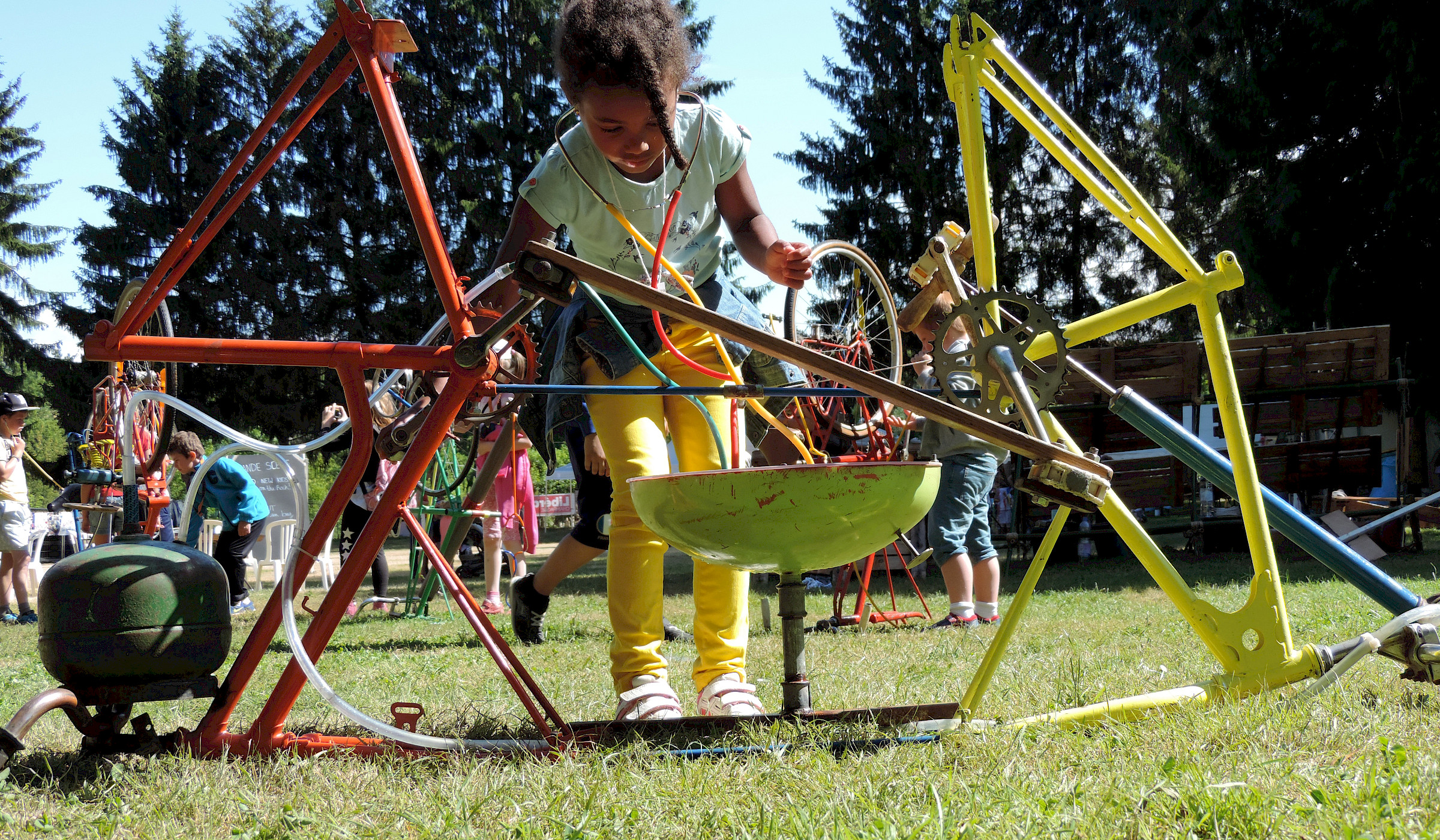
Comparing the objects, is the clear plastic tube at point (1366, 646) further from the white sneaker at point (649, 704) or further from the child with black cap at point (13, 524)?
the child with black cap at point (13, 524)

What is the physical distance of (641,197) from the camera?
2590 mm

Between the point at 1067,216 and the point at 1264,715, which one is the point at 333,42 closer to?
the point at 1264,715

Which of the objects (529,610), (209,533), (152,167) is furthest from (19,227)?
(529,610)

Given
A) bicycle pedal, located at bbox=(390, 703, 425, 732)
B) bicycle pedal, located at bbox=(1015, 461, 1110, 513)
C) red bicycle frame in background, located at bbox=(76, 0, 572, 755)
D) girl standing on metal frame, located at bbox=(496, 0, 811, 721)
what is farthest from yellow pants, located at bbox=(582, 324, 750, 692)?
bicycle pedal, located at bbox=(1015, 461, 1110, 513)

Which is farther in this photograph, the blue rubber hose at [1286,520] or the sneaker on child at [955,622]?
the sneaker on child at [955,622]

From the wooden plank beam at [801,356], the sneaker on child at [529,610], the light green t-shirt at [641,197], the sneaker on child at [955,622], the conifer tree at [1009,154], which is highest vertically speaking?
the conifer tree at [1009,154]

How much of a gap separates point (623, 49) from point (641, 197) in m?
0.44

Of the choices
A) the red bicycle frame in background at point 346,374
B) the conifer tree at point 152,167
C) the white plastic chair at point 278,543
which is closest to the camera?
the red bicycle frame in background at point 346,374

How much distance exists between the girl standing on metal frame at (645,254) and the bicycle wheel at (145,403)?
994 mm

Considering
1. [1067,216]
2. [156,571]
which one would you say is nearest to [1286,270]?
[1067,216]

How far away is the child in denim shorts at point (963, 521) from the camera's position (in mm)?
4965

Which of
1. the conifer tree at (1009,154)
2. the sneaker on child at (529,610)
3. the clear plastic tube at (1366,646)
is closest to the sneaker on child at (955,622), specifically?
the sneaker on child at (529,610)

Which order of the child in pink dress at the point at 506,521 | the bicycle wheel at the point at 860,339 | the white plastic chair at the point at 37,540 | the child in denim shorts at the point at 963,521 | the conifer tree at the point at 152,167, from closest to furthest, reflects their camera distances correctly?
1. the bicycle wheel at the point at 860,339
2. the child in denim shorts at the point at 963,521
3. the child in pink dress at the point at 506,521
4. the white plastic chair at the point at 37,540
5. the conifer tree at the point at 152,167

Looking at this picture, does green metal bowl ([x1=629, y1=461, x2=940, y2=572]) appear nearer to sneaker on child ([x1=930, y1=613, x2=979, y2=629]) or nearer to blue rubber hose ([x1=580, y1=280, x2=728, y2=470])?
blue rubber hose ([x1=580, y1=280, x2=728, y2=470])
